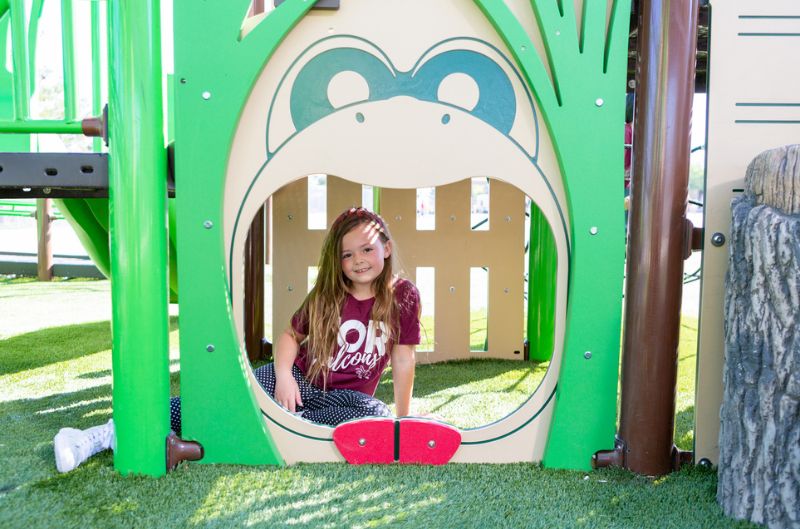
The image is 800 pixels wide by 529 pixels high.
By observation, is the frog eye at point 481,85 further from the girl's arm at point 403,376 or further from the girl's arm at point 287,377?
the girl's arm at point 287,377

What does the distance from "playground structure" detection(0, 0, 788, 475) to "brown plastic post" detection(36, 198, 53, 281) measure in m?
6.16

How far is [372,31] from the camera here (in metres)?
1.96

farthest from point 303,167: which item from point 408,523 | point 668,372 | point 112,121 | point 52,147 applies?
point 52,147

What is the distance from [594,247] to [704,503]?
730 mm

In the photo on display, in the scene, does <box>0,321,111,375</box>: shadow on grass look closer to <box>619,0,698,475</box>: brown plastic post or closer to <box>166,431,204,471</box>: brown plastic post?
<box>166,431,204,471</box>: brown plastic post

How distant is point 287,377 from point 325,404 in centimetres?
17

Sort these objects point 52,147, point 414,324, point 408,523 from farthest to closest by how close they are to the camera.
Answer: point 52,147 < point 414,324 < point 408,523

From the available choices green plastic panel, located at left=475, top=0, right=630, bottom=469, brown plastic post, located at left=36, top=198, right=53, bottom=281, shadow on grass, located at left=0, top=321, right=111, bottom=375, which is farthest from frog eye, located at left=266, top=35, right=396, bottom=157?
brown plastic post, located at left=36, top=198, right=53, bottom=281

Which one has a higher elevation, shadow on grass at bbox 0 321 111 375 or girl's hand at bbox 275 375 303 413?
girl's hand at bbox 275 375 303 413

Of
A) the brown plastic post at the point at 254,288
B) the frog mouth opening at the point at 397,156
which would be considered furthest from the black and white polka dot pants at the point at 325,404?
the brown plastic post at the point at 254,288

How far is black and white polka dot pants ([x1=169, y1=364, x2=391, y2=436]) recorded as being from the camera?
2.26 meters

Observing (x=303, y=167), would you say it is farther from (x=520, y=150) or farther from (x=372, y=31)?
(x=520, y=150)

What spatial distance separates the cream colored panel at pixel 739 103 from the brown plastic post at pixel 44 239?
6998mm

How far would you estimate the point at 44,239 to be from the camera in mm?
7637
